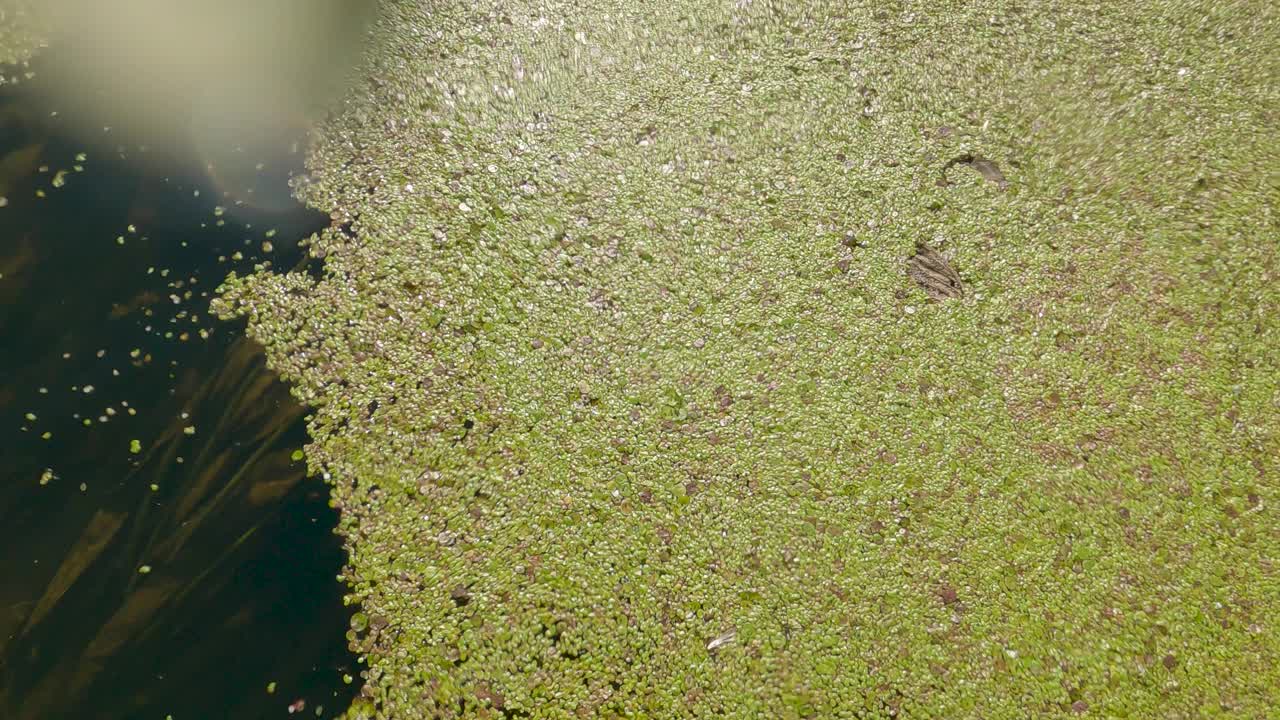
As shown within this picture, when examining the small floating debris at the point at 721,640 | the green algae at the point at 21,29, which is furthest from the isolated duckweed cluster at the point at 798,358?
the green algae at the point at 21,29

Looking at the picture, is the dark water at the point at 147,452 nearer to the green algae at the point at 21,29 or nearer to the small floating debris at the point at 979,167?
the green algae at the point at 21,29

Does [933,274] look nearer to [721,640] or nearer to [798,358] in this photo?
[798,358]

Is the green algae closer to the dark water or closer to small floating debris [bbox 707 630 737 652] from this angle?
the dark water

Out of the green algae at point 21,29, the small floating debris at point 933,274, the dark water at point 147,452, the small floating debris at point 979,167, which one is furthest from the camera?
the green algae at point 21,29

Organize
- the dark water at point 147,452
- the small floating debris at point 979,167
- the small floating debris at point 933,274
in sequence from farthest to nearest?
the small floating debris at point 979,167, the small floating debris at point 933,274, the dark water at point 147,452

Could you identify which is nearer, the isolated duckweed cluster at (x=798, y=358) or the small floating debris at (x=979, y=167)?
the isolated duckweed cluster at (x=798, y=358)

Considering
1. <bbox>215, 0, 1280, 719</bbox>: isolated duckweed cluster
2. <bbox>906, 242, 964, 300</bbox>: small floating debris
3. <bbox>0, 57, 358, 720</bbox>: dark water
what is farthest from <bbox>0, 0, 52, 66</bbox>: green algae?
<bbox>906, 242, 964, 300</bbox>: small floating debris

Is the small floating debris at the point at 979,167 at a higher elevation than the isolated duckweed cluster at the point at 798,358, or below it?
higher
